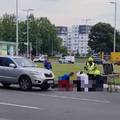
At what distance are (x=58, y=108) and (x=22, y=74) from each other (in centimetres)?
841

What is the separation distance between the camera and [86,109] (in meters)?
15.6

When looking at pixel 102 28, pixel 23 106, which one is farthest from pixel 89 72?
pixel 102 28

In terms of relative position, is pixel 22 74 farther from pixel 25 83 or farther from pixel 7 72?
pixel 7 72

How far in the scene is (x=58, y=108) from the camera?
620 inches

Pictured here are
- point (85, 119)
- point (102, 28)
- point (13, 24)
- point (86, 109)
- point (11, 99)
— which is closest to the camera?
point (85, 119)

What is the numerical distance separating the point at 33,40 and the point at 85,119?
122m

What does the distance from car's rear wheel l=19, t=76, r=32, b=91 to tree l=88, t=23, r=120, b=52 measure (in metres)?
117

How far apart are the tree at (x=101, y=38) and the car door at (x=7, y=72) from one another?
116m

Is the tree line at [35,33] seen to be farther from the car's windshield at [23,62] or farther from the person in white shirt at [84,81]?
the person in white shirt at [84,81]

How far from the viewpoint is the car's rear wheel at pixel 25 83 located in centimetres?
2372

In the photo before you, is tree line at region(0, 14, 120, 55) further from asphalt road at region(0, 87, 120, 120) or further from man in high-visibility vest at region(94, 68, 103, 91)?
asphalt road at region(0, 87, 120, 120)

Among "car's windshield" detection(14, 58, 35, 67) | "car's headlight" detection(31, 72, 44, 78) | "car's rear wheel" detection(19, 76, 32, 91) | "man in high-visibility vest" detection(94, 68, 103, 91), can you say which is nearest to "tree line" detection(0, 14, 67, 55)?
"car's windshield" detection(14, 58, 35, 67)

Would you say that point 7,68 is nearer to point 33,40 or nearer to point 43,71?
point 43,71

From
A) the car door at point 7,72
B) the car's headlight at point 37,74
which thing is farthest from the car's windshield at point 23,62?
the car's headlight at point 37,74
